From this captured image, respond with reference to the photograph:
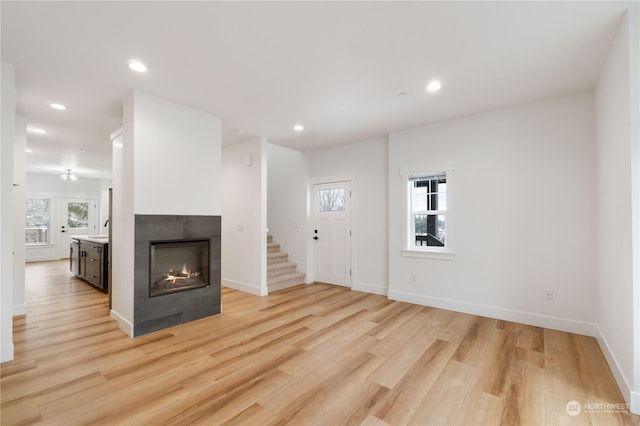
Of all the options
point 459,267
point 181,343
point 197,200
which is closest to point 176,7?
point 197,200

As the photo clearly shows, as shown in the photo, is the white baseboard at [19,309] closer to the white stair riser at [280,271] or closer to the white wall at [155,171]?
the white wall at [155,171]

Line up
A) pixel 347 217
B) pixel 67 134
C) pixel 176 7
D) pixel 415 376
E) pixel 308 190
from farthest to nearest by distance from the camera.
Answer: pixel 308 190 < pixel 347 217 < pixel 67 134 < pixel 415 376 < pixel 176 7

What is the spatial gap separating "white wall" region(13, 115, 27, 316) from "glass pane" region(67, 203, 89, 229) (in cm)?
707

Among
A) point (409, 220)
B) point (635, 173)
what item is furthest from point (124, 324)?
point (635, 173)

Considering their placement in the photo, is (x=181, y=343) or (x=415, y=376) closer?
(x=415, y=376)

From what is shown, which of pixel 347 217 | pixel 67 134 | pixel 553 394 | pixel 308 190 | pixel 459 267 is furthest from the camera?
pixel 308 190

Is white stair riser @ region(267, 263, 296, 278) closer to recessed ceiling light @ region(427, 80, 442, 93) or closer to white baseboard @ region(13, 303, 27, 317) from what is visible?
white baseboard @ region(13, 303, 27, 317)

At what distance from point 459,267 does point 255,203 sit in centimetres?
352

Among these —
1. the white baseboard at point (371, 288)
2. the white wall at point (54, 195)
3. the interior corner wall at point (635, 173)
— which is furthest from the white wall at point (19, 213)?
the white wall at point (54, 195)

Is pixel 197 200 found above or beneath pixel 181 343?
above

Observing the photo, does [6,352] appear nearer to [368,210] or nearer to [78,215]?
[368,210]

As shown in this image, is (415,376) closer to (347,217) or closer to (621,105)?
(621,105)

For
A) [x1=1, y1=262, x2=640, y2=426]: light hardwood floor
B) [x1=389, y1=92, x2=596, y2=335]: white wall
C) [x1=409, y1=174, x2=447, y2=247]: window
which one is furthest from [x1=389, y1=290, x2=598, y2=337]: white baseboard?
[x1=409, y1=174, x2=447, y2=247]: window

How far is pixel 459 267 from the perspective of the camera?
4184mm
